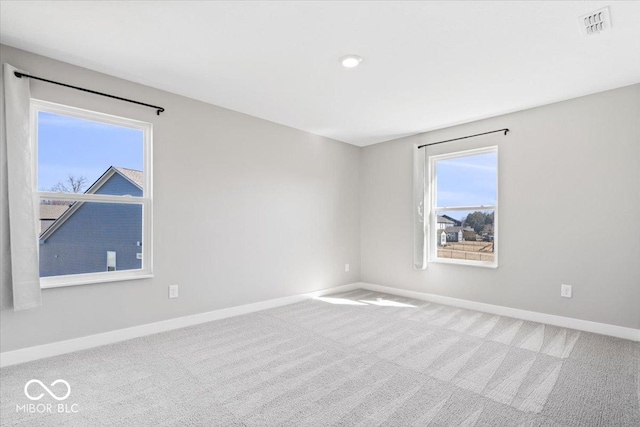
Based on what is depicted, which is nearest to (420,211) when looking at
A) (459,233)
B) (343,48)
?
(459,233)

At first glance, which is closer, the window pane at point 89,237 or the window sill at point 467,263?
the window pane at point 89,237

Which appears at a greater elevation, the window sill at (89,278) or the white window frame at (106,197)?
the white window frame at (106,197)

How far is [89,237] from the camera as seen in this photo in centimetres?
288

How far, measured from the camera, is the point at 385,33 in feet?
7.42

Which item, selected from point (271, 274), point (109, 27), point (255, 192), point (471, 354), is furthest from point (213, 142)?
point (471, 354)

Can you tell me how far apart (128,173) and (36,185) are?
70 centimetres

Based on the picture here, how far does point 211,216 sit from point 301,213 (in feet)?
4.48

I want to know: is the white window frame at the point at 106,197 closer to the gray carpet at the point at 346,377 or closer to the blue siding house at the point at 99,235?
the blue siding house at the point at 99,235

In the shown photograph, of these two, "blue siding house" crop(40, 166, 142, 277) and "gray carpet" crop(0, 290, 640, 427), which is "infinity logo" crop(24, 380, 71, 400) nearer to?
"gray carpet" crop(0, 290, 640, 427)

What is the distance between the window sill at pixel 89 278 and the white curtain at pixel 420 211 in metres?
3.37

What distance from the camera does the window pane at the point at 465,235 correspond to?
406 cm

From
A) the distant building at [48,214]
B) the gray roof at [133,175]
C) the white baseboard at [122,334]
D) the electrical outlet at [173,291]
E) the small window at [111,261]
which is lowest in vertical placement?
the white baseboard at [122,334]

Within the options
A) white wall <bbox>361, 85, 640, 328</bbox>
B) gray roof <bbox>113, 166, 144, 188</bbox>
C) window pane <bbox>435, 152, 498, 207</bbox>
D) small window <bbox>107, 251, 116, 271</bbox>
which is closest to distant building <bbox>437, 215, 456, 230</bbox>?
window pane <bbox>435, 152, 498, 207</bbox>

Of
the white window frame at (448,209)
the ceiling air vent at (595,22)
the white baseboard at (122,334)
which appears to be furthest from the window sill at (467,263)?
the ceiling air vent at (595,22)
